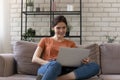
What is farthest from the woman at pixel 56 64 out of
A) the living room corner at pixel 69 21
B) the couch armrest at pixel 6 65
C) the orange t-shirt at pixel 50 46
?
the living room corner at pixel 69 21

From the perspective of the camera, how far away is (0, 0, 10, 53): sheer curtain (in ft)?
11.5

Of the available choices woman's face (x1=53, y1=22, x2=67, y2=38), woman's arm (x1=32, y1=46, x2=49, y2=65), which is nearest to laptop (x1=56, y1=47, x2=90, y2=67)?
woman's arm (x1=32, y1=46, x2=49, y2=65)

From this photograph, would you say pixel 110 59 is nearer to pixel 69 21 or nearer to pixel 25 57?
pixel 25 57

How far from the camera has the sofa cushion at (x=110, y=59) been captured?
105 inches

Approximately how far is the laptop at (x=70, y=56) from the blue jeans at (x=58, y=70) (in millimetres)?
62

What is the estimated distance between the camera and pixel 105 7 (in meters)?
3.59

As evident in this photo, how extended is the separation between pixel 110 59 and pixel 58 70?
0.87 m

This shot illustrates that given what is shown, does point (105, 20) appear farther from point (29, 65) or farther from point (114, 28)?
point (29, 65)

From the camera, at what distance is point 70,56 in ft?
7.02

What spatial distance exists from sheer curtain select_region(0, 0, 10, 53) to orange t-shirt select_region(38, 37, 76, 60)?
3.89 ft

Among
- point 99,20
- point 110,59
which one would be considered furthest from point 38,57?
point 99,20

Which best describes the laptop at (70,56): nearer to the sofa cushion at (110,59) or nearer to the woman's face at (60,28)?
the woman's face at (60,28)

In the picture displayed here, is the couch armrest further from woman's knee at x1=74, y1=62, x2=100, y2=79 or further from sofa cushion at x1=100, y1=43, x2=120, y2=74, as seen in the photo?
sofa cushion at x1=100, y1=43, x2=120, y2=74

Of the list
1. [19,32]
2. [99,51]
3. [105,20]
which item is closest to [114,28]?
[105,20]
